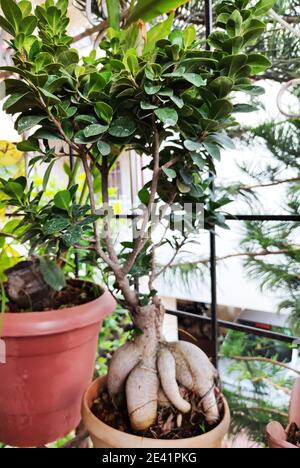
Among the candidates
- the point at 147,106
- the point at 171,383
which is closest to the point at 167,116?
the point at 147,106

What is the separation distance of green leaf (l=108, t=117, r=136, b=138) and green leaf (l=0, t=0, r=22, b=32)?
0.18 metres

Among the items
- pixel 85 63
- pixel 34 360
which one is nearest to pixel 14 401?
pixel 34 360

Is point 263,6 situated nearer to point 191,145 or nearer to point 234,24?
point 234,24

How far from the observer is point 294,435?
534 millimetres

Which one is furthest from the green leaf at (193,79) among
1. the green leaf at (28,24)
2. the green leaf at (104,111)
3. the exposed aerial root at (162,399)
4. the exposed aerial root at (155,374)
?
the exposed aerial root at (162,399)

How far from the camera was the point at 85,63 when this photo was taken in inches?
22.4

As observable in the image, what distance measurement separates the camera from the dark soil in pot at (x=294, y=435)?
52 centimetres

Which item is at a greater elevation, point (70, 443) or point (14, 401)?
point (14, 401)

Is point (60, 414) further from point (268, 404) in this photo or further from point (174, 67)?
point (174, 67)

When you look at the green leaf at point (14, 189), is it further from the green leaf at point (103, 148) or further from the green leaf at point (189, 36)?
the green leaf at point (189, 36)

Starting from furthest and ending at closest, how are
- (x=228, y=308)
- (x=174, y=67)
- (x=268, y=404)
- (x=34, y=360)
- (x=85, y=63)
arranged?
(x=228, y=308) → (x=268, y=404) → (x=34, y=360) → (x=85, y=63) → (x=174, y=67)

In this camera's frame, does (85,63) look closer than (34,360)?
Yes

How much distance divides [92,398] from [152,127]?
0.51m

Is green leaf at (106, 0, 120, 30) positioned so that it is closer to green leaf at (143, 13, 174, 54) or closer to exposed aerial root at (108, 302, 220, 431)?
green leaf at (143, 13, 174, 54)
